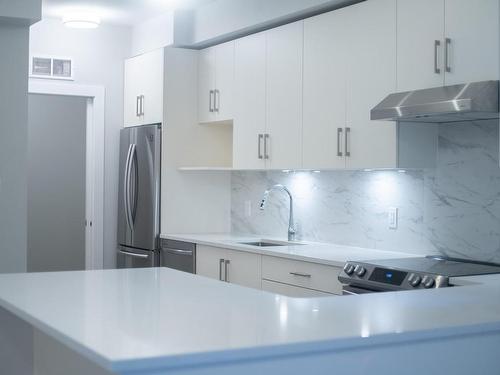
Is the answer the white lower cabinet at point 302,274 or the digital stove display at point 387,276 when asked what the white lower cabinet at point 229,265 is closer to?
the white lower cabinet at point 302,274

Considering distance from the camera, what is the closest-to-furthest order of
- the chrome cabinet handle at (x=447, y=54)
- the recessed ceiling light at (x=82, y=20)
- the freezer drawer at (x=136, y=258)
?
1. the chrome cabinet handle at (x=447, y=54)
2. the freezer drawer at (x=136, y=258)
3. the recessed ceiling light at (x=82, y=20)

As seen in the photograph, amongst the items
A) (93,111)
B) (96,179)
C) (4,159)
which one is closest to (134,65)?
(93,111)

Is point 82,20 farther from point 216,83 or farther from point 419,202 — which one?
point 419,202

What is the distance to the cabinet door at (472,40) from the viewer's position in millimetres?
3705

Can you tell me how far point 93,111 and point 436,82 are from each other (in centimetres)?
348

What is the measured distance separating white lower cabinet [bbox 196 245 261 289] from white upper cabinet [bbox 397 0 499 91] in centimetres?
153

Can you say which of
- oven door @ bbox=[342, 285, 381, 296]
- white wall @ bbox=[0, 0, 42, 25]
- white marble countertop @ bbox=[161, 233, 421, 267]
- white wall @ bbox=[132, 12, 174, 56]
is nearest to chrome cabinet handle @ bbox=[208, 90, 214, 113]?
white wall @ bbox=[132, 12, 174, 56]

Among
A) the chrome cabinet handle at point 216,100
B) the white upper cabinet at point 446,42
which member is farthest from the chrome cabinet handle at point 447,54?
the chrome cabinet handle at point 216,100

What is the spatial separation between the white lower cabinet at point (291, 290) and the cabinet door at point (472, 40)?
1.35 meters

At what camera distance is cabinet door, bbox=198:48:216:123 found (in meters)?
6.09

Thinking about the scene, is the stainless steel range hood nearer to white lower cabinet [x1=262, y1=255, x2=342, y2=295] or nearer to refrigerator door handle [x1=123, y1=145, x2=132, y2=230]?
white lower cabinet [x1=262, y1=255, x2=342, y2=295]

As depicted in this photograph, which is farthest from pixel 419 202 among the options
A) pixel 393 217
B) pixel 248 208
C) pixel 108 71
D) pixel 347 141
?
pixel 108 71

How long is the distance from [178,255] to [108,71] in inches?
71.5

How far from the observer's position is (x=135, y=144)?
6.38 m
